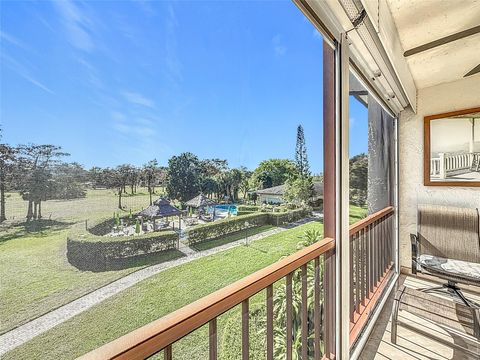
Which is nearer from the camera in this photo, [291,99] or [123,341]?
[123,341]

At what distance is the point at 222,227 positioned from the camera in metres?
0.90

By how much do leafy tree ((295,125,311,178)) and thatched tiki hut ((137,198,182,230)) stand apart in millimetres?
775

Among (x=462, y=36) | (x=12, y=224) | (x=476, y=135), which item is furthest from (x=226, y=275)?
(x=476, y=135)

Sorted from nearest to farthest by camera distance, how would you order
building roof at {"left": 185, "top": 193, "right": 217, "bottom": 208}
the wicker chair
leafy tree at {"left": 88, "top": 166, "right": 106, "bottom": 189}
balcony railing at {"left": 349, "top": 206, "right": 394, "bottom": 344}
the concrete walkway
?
the concrete walkway, leafy tree at {"left": 88, "top": 166, "right": 106, "bottom": 189}, building roof at {"left": 185, "top": 193, "right": 217, "bottom": 208}, balcony railing at {"left": 349, "top": 206, "right": 394, "bottom": 344}, the wicker chair

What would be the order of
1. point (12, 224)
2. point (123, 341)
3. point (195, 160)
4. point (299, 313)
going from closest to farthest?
1. point (12, 224)
2. point (123, 341)
3. point (195, 160)
4. point (299, 313)

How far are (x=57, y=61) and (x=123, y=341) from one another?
2.15 ft

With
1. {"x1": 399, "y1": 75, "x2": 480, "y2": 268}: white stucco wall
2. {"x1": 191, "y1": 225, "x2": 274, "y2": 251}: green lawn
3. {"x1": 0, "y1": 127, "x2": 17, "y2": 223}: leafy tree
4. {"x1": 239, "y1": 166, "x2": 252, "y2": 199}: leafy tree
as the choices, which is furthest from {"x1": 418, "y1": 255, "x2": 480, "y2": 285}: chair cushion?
{"x1": 0, "y1": 127, "x2": 17, "y2": 223}: leafy tree

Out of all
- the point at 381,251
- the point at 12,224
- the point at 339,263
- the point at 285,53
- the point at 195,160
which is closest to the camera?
the point at 12,224

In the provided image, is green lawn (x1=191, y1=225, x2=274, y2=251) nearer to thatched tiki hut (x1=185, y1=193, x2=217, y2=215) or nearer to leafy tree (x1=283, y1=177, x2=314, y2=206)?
thatched tiki hut (x1=185, y1=193, x2=217, y2=215)

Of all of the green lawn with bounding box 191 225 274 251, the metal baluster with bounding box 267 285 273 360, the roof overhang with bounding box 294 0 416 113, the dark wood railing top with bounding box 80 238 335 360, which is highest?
the roof overhang with bounding box 294 0 416 113

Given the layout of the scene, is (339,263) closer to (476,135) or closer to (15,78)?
(15,78)

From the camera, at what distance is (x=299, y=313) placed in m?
1.31

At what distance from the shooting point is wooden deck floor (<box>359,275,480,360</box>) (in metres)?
1.76

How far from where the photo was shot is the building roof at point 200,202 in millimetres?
799
